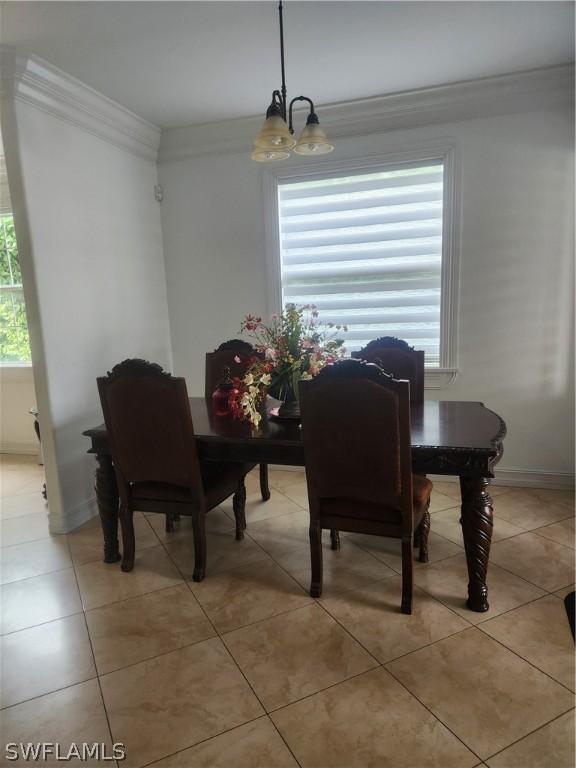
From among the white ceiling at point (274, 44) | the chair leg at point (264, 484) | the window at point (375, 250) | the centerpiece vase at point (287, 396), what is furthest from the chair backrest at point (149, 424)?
the window at point (375, 250)

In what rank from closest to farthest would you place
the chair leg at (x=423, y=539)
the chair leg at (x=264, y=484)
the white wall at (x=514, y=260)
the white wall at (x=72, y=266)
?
the chair leg at (x=423, y=539)
the white wall at (x=72, y=266)
the white wall at (x=514, y=260)
the chair leg at (x=264, y=484)

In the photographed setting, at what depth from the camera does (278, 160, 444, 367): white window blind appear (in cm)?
340

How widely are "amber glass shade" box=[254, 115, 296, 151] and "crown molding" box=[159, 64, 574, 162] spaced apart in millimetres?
1492

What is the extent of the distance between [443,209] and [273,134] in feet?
5.45

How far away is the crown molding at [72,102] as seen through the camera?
2.50 meters

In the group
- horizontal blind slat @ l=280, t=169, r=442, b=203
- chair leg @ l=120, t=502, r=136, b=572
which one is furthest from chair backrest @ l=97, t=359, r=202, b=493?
horizontal blind slat @ l=280, t=169, r=442, b=203

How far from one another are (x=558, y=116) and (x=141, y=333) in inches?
124

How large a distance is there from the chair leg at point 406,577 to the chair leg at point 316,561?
1.22ft

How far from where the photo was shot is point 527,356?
327cm

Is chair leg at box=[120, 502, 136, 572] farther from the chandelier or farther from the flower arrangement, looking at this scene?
the chandelier

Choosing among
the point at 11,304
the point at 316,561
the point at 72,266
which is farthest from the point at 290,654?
the point at 11,304

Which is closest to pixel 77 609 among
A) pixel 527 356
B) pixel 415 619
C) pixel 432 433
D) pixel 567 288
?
pixel 415 619

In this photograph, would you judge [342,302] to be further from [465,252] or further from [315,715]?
[315,715]

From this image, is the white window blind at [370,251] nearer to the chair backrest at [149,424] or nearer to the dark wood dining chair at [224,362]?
the dark wood dining chair at [224,362]
